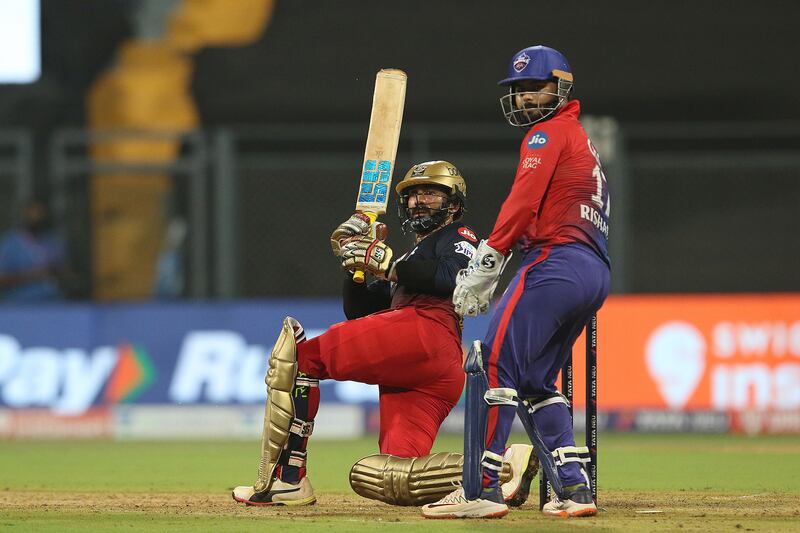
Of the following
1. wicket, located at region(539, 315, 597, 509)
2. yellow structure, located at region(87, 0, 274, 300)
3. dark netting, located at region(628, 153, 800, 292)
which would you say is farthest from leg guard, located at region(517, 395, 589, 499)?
yellow structure, located at region(87, 0, 274, 300)

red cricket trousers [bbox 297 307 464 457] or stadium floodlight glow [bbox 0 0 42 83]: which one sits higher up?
stadium floodlight glow [bbox 0 0 42 83]

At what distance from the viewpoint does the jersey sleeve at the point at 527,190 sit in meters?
6.35

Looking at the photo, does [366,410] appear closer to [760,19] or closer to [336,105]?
[336,105]

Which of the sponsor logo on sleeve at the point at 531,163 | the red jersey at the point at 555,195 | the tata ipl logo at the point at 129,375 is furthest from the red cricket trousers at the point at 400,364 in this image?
the tata ipl logo at the point at 129,375

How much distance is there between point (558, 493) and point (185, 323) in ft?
22.8

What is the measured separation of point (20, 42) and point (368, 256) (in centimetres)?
851

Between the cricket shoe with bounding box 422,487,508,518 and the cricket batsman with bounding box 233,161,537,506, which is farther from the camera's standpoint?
the cricket batsman with bounding box 233,161,537,506

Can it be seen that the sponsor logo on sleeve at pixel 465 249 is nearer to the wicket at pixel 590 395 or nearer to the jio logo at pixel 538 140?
the wicket at pixel 590 395

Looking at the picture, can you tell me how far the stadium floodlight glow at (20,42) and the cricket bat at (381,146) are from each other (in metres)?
7.64

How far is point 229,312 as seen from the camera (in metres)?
13.0

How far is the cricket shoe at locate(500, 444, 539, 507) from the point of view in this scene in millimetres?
7070

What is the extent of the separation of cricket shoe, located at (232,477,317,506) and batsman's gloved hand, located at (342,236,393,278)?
44.3 inches

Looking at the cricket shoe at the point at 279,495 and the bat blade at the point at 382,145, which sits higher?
the bat blade at the point at 382,145

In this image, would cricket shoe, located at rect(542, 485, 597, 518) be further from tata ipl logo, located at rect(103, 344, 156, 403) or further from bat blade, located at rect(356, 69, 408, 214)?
tata ipl logo, located at rect(103, 344, 156, 403)
